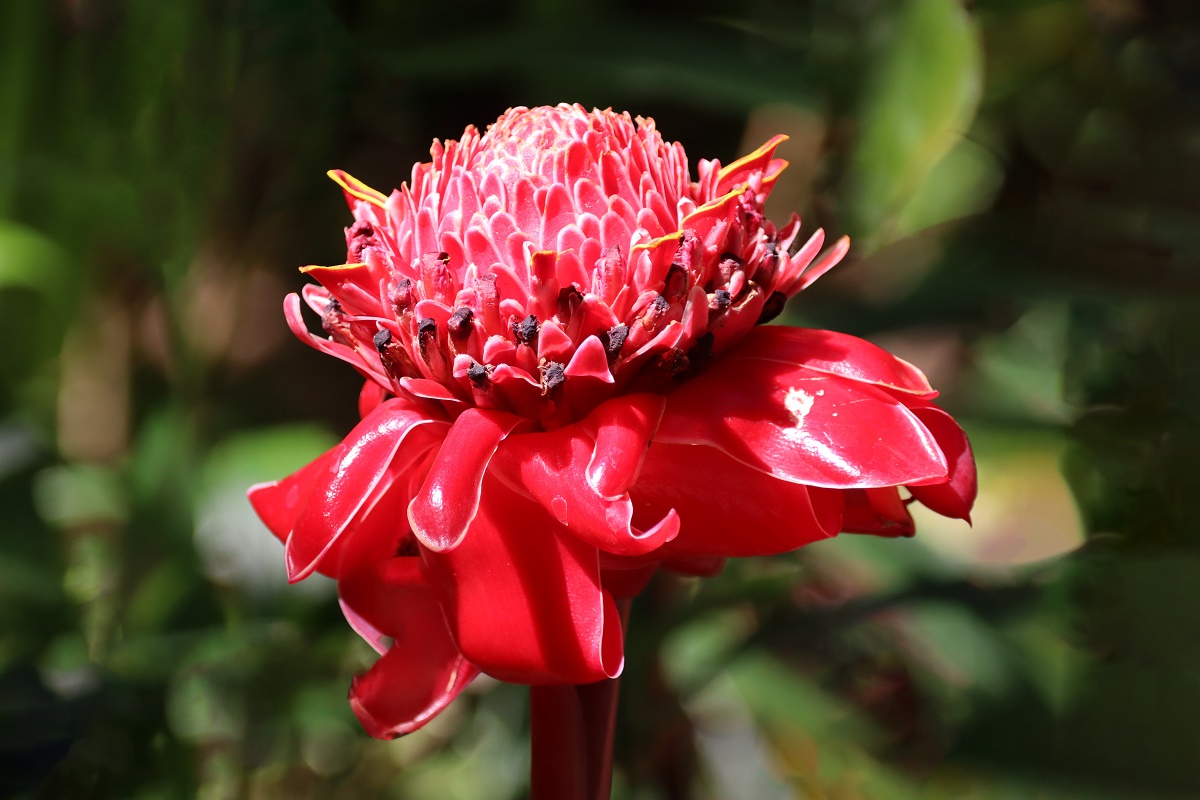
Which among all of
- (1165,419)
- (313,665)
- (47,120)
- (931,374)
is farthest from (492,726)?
(47,120)

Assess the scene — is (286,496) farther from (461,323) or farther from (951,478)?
(951,478)

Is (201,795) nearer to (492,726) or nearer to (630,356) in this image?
(492,726)

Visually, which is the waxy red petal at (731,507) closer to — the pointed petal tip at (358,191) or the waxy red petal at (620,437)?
the waxy red petal at (620,437)

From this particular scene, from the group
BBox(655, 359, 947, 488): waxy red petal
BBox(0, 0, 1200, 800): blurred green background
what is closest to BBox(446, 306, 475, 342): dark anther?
BBox(655, 359, 947, 488): waxy red petal

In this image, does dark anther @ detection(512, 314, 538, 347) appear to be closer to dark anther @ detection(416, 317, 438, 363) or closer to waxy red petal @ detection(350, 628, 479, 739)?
dark anther @ detection(416, 317, 438, 363)

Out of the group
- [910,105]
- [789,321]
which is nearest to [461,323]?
[910,105]

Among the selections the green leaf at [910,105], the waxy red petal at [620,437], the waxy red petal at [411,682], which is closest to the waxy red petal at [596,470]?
the waxy red petal at [620,437]
